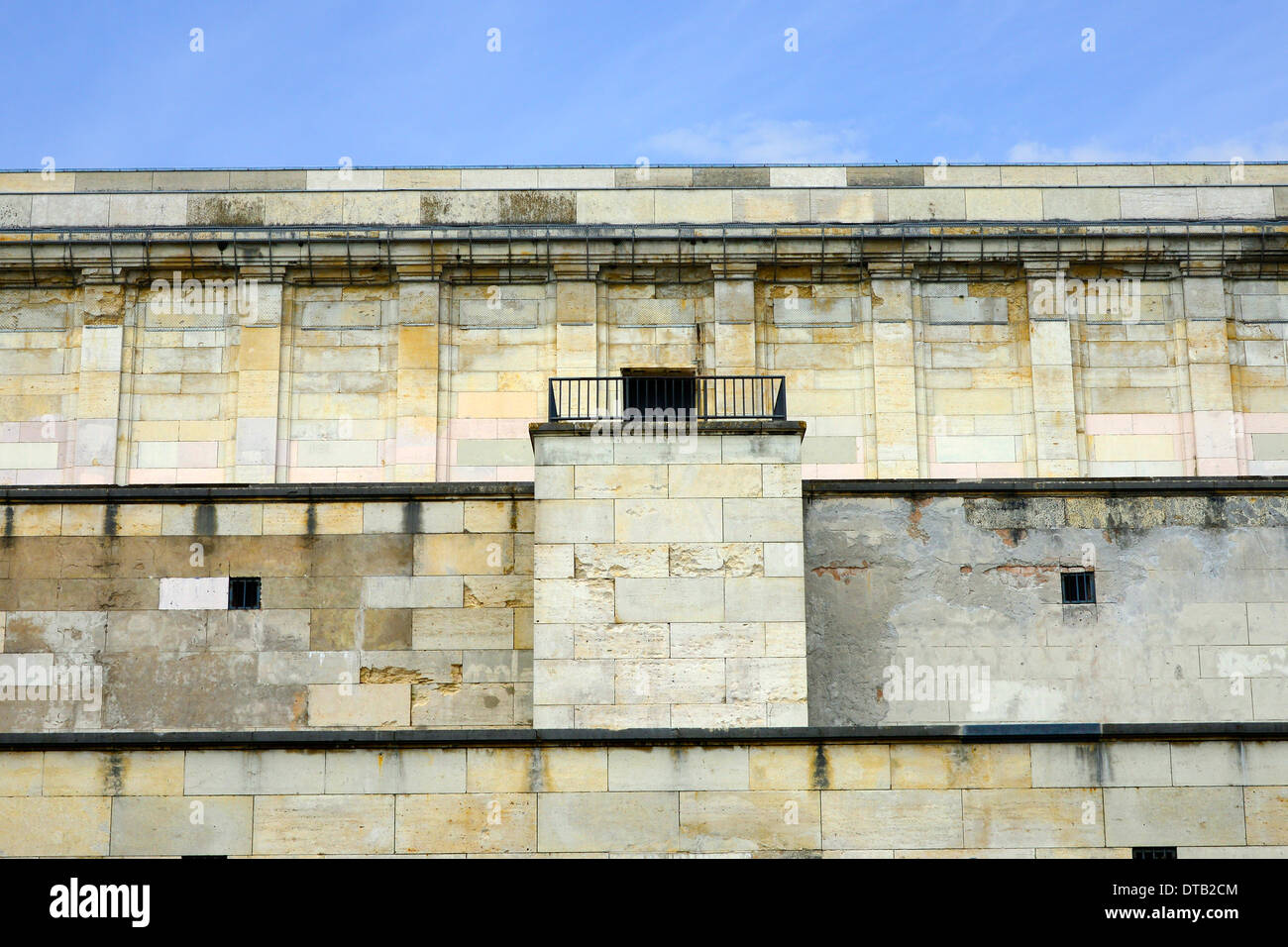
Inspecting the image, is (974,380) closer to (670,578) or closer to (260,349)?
(670,578)

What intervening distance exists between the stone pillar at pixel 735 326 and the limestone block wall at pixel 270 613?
7.71 metres

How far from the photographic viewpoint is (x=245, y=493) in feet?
78.1

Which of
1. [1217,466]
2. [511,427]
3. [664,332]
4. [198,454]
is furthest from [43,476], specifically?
[1217,466]

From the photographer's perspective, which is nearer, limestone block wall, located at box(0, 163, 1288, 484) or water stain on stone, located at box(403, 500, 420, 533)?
water stain on stone, located at box(403, 500, 420, 533)

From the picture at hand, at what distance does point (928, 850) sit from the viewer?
18.3 meters

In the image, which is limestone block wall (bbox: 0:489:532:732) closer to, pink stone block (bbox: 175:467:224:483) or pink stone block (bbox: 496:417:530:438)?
pink stone block (bbox: 175:467:224:483)

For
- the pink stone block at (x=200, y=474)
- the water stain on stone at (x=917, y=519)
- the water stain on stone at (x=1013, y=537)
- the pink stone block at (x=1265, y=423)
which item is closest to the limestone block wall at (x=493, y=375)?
the pink stone block at (x=200, y=474)

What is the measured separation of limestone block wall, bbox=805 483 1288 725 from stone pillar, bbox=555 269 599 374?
801 centimetres

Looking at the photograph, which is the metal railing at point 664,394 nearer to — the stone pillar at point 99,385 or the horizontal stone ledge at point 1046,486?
the horizontal stone ledge at point 1046,486

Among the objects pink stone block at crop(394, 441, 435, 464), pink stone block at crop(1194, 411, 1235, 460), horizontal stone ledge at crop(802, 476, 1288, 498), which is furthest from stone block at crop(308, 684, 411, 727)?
pink stone block at crop(1194, 411, 1235, 460)

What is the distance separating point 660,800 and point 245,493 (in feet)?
28.5

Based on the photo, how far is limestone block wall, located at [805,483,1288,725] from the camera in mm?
22891
